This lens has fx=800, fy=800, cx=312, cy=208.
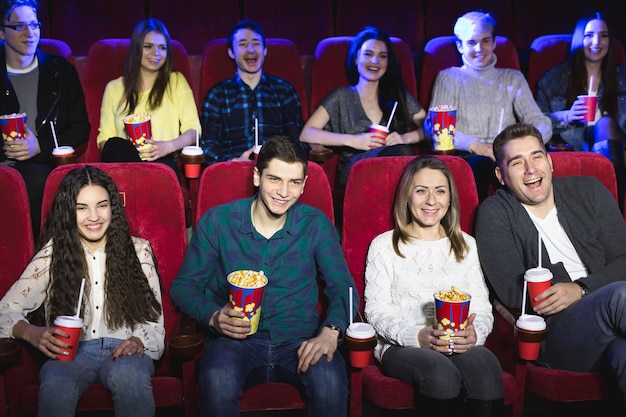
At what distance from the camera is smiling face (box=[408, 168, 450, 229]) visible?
1596 millimetres

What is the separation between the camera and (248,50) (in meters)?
2.36

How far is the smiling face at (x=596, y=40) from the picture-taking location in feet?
8.01

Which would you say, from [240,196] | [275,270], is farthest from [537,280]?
[240,196]

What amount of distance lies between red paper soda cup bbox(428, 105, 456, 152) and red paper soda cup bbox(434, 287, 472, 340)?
2.35 ft

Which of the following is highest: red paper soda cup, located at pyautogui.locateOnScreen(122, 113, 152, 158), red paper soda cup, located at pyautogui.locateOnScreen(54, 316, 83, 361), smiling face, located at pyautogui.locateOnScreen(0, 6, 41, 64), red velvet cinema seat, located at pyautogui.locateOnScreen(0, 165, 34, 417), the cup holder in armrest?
smiling face, located at pyautogui.locateOnScreen(0, 6, 41, 64)

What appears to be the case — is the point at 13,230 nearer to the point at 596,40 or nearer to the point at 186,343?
the point at 186,343

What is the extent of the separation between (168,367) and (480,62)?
4.58ft

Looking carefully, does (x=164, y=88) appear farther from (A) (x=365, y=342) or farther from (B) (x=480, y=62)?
(A) (x=365, y=342)

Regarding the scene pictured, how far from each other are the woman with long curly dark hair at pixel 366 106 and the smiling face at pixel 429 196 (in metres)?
0.70

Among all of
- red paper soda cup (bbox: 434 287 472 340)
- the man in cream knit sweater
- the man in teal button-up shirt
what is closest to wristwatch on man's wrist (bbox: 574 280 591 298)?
red paper soda cup (bbox: 434 287 472 340)

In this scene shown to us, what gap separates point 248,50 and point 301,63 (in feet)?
0.86

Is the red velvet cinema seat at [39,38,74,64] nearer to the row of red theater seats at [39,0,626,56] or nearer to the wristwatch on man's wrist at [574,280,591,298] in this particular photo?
the row of red theater seats at [39,0,626,56]

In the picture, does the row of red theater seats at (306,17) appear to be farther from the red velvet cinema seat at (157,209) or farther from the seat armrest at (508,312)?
the seat armrest at (508,312)

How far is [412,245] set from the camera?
1621 millimetres
